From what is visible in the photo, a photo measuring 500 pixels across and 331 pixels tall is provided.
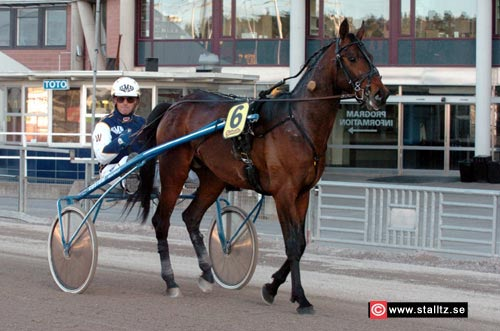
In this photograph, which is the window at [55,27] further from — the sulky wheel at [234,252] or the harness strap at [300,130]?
the harness strap at [300,130]

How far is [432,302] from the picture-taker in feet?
28.1

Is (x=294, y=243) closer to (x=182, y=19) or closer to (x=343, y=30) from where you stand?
(x=343, y=30)

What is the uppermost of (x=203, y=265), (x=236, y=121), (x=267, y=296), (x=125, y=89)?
(x=125, y=89)

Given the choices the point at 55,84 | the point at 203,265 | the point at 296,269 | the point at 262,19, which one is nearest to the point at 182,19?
the point at 262,19

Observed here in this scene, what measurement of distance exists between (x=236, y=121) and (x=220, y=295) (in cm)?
182

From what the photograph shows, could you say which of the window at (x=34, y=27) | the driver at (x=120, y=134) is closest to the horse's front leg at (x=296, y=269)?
the driver at (x=120, y=134)

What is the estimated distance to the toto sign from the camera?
26375 millimetres

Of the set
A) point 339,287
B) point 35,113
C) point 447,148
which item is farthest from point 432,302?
point 447,148

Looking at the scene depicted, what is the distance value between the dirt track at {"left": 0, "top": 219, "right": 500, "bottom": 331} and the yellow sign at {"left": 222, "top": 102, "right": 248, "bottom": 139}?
1.53 m

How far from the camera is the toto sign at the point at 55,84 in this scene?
26.4 metres

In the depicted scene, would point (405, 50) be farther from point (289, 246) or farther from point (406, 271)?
point (289, 246)

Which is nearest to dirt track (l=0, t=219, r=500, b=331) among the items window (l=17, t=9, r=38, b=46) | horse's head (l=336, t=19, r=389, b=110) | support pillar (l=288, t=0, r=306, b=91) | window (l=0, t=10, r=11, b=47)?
horse's head (l=336, t=19, r=389, b=110)

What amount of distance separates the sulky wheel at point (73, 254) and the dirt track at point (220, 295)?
137mm

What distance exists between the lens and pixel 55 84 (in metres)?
26.3
